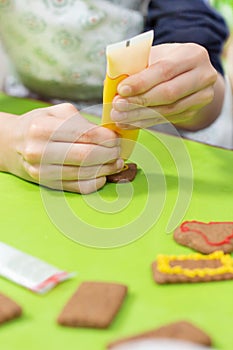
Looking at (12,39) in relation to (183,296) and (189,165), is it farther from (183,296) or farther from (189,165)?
(183,296)

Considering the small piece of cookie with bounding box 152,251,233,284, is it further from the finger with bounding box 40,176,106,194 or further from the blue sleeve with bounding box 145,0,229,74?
the blue sleeve with bounding box 145,0,229,74

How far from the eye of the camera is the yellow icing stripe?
0.54 metres

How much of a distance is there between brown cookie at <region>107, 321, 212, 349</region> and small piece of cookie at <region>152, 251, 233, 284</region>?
85mm

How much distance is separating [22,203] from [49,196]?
0.04 meters

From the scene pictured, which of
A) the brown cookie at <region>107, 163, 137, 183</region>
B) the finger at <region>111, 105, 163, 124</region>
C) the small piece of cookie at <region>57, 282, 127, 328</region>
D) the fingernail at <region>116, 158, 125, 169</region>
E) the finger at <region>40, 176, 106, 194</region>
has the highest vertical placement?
the finger at <region>111, 105, 163, 124</region>

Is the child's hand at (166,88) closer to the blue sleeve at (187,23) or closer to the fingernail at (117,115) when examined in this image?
the fingernail at (117,115)

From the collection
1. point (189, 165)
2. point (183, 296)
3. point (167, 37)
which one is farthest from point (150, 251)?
point (167, 37)

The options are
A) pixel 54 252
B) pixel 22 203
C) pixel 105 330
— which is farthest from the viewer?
pixel 22 203

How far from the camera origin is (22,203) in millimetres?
689

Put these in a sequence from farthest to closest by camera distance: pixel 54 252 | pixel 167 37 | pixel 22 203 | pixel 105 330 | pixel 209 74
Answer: pixel 167 37, pixel 209 74, pixel 22 203, pixel 54 252, pixel 105 330

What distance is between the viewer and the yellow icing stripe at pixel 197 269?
542 mm

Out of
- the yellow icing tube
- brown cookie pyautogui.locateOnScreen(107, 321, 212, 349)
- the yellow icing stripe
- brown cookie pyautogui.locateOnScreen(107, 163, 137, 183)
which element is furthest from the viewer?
brown cookie pyautogui.locateOnScreen(107, 163, 137, 183)

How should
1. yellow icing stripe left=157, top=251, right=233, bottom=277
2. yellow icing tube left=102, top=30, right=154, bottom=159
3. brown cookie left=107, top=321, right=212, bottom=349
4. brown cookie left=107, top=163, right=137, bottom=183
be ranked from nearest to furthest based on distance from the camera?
brown cookie left=107, top=321, right=212, bottom=349
yellow icing stripe left=157, top=251, right=233, bottom=277
yellow icing tube left=102, top=30, right=154, bottom=159
brown cookie left=107, top=163, right=137, bottom=183

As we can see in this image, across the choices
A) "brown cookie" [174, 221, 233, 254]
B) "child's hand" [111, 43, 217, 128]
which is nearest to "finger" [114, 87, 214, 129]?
"child's hand" [111, 43, 217, 128]
